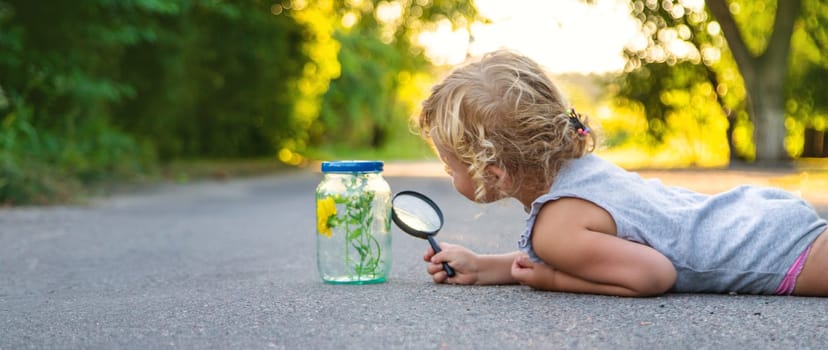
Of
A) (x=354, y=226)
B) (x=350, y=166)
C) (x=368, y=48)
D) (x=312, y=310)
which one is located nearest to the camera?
(x=312, y=310)

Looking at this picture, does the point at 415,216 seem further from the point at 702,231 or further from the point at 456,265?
the point at 702,231

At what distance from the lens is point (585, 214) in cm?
287

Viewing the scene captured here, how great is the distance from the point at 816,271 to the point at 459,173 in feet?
3.64

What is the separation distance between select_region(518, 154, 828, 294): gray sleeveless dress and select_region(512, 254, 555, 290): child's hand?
3cm

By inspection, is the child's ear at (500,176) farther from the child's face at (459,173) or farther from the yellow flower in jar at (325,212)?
the yellow flower in jar at (325,212)

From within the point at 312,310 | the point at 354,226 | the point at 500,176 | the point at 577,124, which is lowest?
the point at 312,310

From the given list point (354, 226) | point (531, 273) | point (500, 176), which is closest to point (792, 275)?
point (531, 273)

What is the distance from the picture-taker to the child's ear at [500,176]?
116 inches

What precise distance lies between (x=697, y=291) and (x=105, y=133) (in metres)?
8.41

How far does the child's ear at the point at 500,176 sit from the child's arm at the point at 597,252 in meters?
0.15

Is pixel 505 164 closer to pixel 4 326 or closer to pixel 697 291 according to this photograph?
pixel 697 291

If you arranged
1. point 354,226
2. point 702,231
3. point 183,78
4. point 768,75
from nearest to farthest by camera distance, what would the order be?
point 702,231, point 354,226, point 183,78, point 768,75

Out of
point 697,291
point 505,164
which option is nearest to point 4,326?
point 505,164

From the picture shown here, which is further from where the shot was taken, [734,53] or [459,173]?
[734,53]
